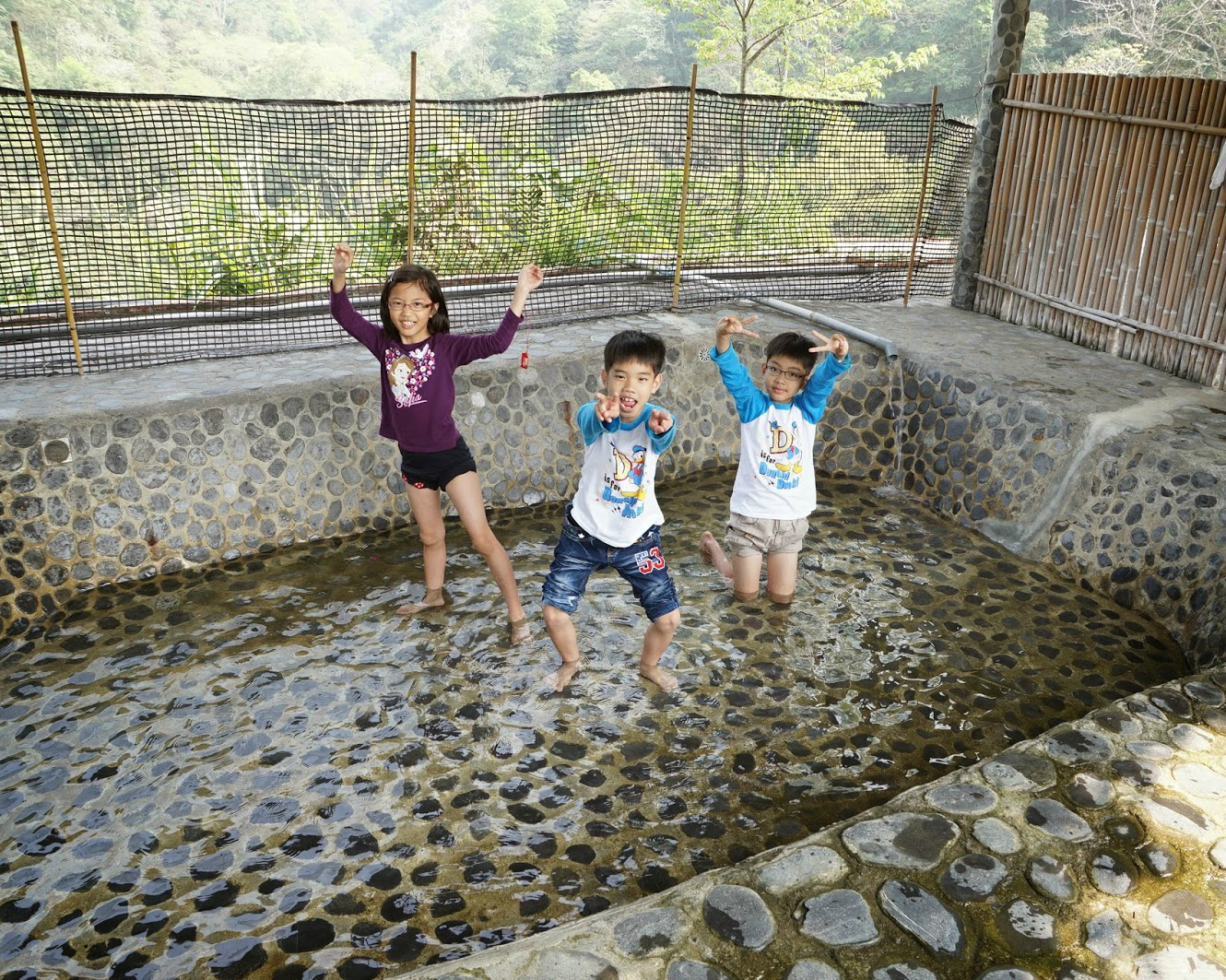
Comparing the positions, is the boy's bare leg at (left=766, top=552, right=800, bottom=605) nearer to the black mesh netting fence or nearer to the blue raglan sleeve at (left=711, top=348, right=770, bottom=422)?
the blue raglan sleeve at (left=711, top=348, right=770, bottom=422)

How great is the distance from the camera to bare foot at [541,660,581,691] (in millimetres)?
4234

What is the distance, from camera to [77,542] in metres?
4.94

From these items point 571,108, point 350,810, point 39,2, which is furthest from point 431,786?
point 39,2

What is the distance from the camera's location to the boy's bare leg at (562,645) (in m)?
4.03

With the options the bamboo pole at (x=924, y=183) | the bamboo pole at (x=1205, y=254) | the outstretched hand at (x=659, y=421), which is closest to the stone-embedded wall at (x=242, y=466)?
the outstretched hand at (x=659, y=421)

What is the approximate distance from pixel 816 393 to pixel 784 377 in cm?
17

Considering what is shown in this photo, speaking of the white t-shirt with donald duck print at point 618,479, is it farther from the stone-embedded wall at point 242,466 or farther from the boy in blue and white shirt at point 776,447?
the stone-embedded wall at point 242,466

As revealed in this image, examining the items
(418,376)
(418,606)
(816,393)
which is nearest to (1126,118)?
(816,393)

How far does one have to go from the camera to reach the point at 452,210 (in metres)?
7.51

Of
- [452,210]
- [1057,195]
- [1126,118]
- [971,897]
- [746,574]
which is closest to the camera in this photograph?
[971,897]

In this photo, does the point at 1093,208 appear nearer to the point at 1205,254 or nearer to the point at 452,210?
the point at 1205,254

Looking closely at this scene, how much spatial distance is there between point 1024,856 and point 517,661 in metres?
2.27

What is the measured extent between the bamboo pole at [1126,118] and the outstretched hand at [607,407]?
14.9 feet

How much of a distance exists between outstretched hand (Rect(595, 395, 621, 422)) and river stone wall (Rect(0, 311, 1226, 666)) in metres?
2.42
